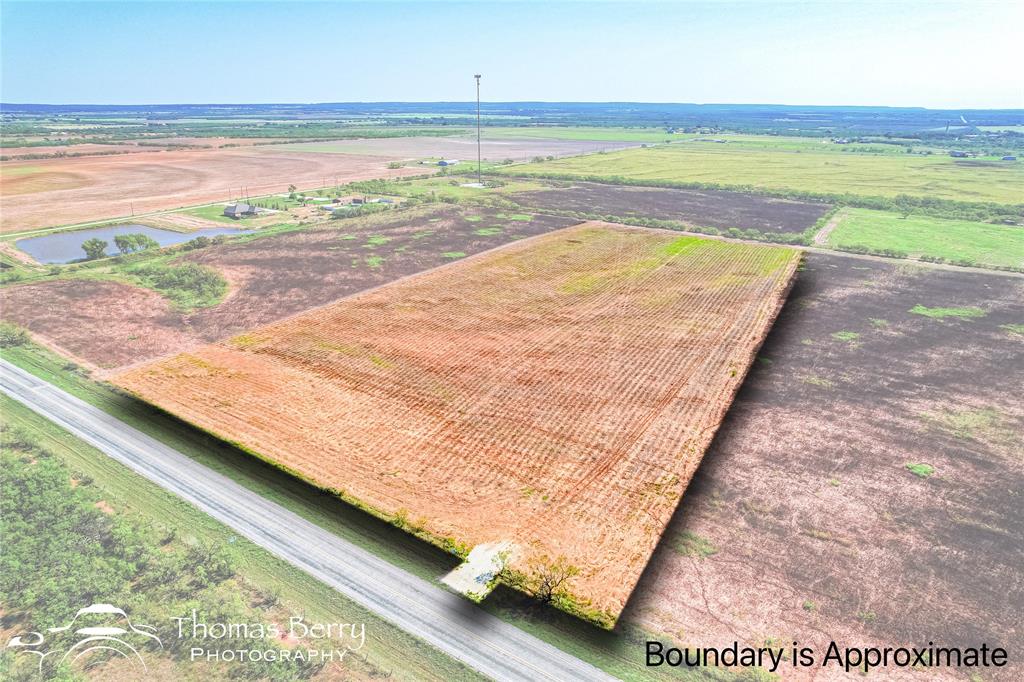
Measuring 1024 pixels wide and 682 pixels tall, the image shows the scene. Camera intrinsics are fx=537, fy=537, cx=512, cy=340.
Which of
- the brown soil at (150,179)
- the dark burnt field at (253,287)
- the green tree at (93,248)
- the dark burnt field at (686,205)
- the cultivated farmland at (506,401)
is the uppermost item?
the brown soil at (150,179)

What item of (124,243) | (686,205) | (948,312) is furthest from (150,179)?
(948,312)

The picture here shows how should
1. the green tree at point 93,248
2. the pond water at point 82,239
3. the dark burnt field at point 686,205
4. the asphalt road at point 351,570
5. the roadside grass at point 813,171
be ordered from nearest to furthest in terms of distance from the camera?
the asphalt road at point 351,570 → the green tree at point 93,248 → the pond water at point 82,239 → the dark burnt field at point 686,205 → the roadside grass at point 813,171

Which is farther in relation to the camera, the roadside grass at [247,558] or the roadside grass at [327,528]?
the roadside grass at [327,528]

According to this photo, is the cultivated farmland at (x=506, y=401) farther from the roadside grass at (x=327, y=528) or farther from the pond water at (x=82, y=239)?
the pond water at (x=82, y=239)

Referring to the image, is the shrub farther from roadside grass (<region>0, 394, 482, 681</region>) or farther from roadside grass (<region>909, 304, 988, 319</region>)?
roadside grass (<region>909, 304, 988, 319</region>)

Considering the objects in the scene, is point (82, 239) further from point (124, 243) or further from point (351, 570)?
point (351, 570)

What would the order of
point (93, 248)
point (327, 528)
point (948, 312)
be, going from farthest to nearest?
point (93, 248) < point (948, 312) < point (327, 528)

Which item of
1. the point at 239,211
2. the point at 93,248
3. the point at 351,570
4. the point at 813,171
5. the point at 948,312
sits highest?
the point at 813,171

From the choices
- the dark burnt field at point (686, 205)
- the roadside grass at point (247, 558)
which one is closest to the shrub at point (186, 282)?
the roadside grass at point (247, 558)
